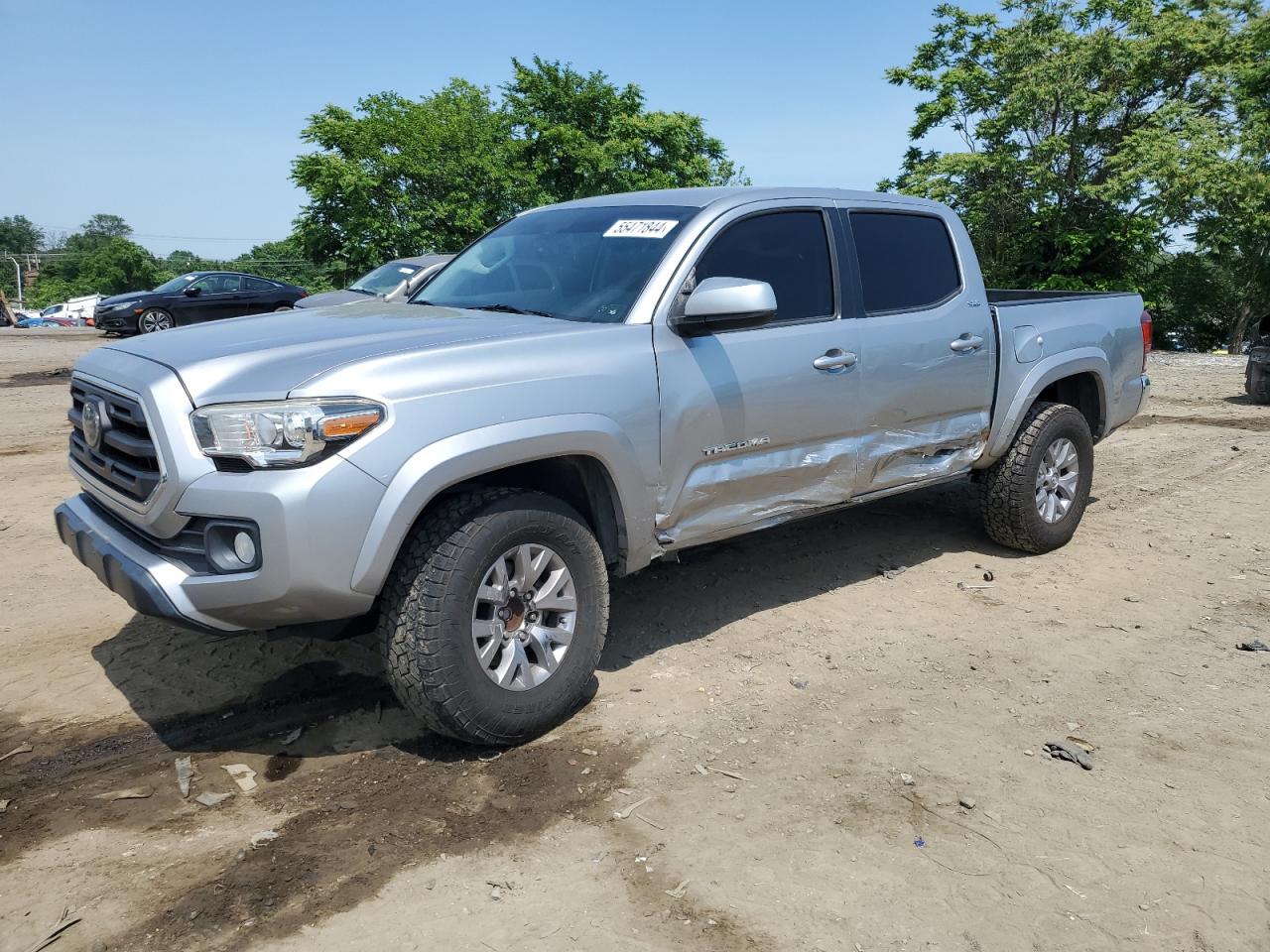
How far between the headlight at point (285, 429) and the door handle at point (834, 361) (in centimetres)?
211

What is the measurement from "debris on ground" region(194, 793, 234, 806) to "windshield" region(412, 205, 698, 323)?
211cm

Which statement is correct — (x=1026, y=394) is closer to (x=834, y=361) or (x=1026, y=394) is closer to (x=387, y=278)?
(x=834, y=361)

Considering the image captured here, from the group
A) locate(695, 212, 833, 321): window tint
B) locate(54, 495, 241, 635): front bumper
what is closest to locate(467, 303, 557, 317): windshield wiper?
locate(695, 212, 833, 321): window tint

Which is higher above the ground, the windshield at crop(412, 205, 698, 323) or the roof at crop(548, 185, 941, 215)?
the roof at crop(548, 185, 941, 215)

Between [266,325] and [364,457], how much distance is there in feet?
3.68

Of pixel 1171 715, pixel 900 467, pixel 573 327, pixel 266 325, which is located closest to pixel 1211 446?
pixel 900 467

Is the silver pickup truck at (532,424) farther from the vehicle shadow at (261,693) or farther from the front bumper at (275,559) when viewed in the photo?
the vehicle shadow at (261,693)

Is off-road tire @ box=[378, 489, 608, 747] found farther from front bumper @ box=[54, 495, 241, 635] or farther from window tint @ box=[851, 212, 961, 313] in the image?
window tint @ box=[851, 212, 961, 313]

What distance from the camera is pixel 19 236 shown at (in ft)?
375

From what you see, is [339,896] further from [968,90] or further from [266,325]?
[968,90]

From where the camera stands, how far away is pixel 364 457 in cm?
312

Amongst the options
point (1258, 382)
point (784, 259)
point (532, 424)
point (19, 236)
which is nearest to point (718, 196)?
point (784, 259)

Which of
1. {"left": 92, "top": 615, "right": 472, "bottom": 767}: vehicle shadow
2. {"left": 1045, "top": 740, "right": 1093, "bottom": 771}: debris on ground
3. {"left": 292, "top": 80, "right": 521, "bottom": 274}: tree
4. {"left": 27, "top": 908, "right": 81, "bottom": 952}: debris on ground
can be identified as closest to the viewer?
{"left": 27, "top": 908, "right": 81, "bottom": 952}: debris on ground

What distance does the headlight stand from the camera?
3082 mm
